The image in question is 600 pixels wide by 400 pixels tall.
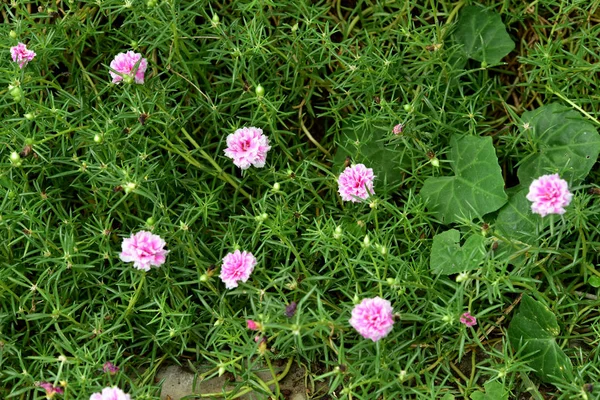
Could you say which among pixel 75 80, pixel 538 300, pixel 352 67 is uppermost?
pixel 352 67

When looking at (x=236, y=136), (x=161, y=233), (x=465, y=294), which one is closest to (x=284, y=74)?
Answer: (x=236, y=136)

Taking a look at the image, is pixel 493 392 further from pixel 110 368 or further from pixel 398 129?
pixel 110 368

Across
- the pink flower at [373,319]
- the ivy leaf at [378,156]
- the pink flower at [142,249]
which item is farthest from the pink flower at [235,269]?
the ivy leaf at [378,156]

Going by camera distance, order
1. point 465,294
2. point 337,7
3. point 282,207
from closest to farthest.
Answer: point 465,294
point 282,207
point 337,7

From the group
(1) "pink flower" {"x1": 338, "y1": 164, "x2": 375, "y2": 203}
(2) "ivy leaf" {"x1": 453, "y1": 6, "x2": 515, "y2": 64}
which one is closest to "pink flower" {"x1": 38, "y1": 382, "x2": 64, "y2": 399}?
(1) "pink flower" {"x1": 338, "y1": 164, "x2": 375, "y2": 203}

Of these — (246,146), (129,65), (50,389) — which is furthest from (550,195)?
(50,389)

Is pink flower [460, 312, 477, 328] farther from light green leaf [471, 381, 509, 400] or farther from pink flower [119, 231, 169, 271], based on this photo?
pink flower [119, 231, 169, 271]

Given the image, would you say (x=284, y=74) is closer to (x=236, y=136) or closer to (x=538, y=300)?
(x=236, y=136)

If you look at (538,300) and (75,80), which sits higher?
(75,80)

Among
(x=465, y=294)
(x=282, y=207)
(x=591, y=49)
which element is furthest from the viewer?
(x=591, y=49)

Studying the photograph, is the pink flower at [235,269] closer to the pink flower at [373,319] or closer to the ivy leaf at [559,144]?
the pink flower at [373,319]
